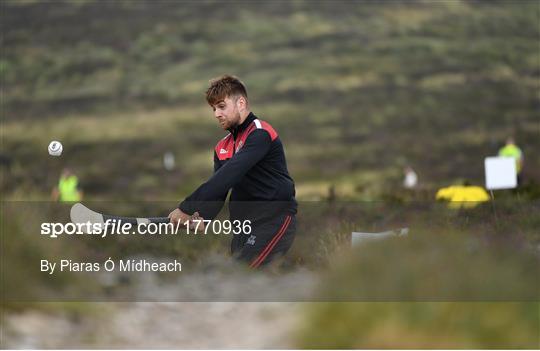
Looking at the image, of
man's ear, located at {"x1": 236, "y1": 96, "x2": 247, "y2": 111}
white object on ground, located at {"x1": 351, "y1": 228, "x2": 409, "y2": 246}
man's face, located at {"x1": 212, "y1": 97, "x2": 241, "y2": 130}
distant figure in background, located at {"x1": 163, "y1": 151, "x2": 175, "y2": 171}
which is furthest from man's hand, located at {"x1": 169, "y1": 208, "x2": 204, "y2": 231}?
distant figure in background, located at {"x1": 163, "y1": 151, "x2": 175, "y2": 171}

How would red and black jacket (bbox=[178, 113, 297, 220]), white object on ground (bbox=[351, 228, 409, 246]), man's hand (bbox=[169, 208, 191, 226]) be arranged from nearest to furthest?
white object on ground (bbox=[351, 228, 409, 246]) → man's hand (bbox=[169, 208, 191, 226]) → red and black jacket (bbox=[178, 113, 297, 220])

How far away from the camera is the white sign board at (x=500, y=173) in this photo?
14188 mm

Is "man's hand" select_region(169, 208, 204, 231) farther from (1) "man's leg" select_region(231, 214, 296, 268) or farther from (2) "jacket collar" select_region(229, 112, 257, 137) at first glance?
(2) "jacket collar" select_region(229, 112, 257, 137)

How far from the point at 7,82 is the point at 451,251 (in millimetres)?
82900

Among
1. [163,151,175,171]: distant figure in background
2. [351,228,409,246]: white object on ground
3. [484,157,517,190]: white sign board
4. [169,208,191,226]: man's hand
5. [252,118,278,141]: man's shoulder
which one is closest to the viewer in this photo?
[351,228,409,246]: white object on ground

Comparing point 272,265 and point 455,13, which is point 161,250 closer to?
point 272,265

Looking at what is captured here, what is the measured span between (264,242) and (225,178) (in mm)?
577

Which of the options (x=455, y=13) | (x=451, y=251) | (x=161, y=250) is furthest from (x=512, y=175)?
(x=455, y=13)

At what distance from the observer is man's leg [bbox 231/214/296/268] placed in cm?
700

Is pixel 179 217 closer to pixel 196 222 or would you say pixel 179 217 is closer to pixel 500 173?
pixel 196 222

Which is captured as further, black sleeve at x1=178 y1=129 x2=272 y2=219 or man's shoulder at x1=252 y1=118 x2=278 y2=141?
man's shoulder at x1=252 y1=118 x2=278 y2=141

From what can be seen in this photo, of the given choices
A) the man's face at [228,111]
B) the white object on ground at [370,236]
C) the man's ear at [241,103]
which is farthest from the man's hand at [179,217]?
the white object on ground at [370,236]

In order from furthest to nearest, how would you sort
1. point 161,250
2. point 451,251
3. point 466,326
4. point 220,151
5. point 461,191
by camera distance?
point 461,191 < point 161,250 < point 220,151 < point 451,251 < point 466,326

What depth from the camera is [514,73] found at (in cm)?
8256
